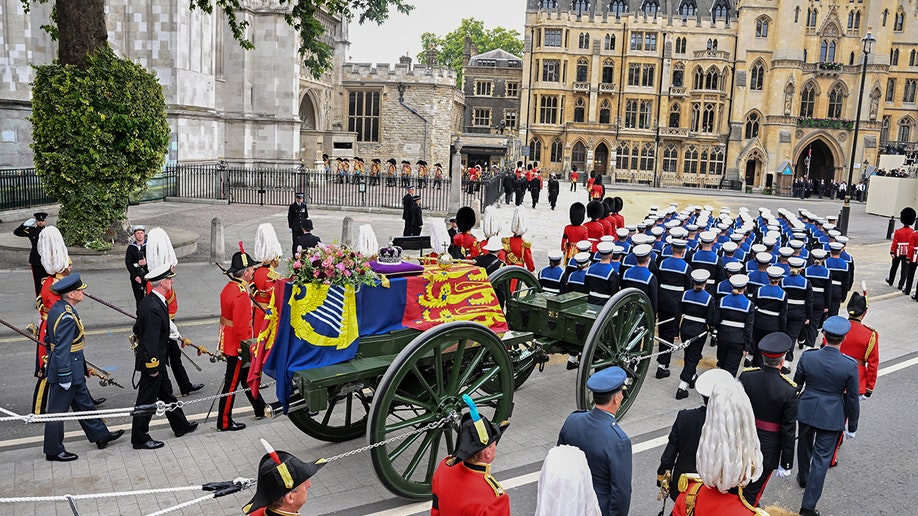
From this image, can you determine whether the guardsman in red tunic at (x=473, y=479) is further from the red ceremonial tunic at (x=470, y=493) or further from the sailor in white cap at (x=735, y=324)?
the sailor in white cap at (x=735, y=324)

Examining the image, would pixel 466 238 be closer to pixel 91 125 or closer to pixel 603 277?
pixel 603 277

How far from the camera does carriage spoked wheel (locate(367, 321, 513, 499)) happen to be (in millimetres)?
5477

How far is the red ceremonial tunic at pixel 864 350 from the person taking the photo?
718 cm

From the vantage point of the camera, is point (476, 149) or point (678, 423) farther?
point (476, 149)

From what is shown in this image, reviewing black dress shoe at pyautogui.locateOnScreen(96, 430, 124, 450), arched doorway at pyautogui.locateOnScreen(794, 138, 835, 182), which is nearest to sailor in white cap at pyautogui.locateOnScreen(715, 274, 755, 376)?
black dress shoe at pyautogui.locateOnScreen(96, 430, 124, 450)

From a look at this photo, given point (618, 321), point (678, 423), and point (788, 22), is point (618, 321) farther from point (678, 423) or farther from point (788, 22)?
point (788, 22)

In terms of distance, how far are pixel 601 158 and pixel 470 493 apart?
6309cm

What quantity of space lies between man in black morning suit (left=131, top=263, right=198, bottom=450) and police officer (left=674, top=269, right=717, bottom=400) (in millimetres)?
6057

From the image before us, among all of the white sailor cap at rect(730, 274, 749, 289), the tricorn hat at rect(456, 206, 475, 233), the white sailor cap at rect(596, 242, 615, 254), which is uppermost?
the tricorn hat at rect(456, 206, 475, 233)

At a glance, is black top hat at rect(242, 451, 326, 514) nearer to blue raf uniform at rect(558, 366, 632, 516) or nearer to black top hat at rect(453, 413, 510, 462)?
black top hat at rect(453, 413, 510, 462)

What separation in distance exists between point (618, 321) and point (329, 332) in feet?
11.3

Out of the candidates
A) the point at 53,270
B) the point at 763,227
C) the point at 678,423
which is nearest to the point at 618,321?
the point at 678,423

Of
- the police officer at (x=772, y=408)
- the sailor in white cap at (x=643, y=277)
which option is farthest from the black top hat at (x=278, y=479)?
the sailor in white cap at (x=643, y=277)

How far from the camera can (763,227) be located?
17500mm
